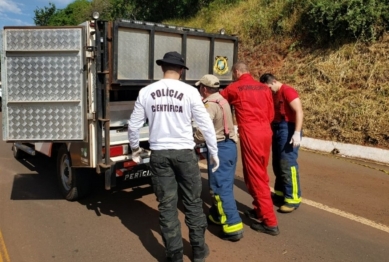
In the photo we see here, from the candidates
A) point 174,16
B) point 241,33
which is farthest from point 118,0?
point 241,33

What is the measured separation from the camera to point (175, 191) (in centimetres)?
339

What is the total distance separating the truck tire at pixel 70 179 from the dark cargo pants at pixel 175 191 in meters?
1.91

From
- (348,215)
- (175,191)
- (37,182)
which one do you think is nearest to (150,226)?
(175,191)

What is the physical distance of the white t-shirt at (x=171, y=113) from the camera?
326cm

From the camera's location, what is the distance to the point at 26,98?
427 centimetres

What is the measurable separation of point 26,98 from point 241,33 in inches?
440

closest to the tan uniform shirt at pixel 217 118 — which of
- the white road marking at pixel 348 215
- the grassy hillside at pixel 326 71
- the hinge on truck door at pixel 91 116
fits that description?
the hinge on truck door at pixel 91 116

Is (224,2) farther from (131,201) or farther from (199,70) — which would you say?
(131,201)

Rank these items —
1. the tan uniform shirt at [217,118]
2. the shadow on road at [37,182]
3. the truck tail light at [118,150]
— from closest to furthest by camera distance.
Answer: the tan uniform shirt at [217,118]
the truck tail light at [118,150]
the shadow on road at [37,182]

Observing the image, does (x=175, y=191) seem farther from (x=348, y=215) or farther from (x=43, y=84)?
(x=348, y=215)

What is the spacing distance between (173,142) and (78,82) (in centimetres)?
165

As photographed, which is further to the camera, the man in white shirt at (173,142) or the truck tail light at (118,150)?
the truck tail light at (118,150)

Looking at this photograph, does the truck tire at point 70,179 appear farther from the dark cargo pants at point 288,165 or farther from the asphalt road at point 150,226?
the dark cargo pants at point 288,165

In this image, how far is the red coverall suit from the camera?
13.4ft
